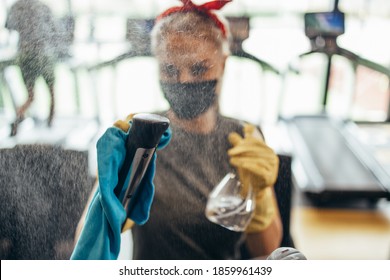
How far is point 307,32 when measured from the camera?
73cm

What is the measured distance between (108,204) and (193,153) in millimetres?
185

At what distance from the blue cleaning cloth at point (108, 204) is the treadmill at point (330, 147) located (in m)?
0.27

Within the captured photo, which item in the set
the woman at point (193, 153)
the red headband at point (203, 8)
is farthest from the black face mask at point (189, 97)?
the red headband at point (203, 8)

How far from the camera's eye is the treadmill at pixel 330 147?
73cm

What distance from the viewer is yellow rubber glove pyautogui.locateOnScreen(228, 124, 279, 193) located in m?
0.76

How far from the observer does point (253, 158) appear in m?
0.77

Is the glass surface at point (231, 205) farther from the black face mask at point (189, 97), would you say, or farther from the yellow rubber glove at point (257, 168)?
the black face mask at point (189, 97)

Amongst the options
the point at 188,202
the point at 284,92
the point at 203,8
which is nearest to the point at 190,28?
the point at 203,8

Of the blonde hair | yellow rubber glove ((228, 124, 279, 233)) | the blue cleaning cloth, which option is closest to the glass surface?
yellow rubber glove ((228, 124, 279, 233))

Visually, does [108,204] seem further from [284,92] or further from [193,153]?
[284,92]

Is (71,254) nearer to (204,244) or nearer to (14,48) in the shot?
Answer: (204,244)
